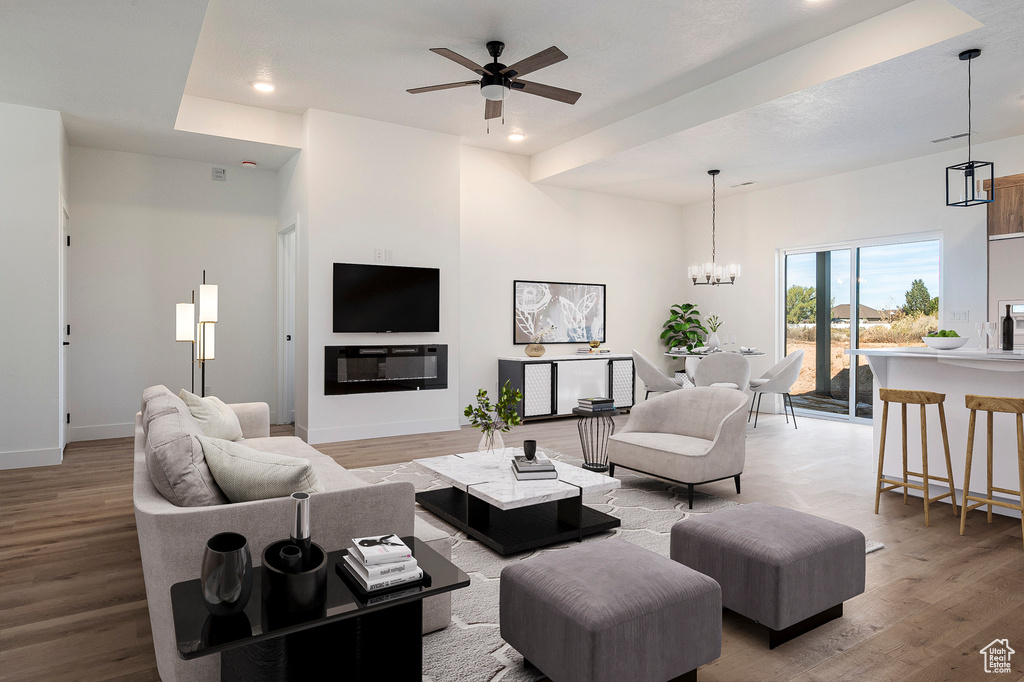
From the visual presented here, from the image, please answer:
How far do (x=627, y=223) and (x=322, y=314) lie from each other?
14.8 feet

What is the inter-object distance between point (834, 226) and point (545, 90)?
4.60 m

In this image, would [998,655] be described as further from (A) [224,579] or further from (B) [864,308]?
(B) [864,308]

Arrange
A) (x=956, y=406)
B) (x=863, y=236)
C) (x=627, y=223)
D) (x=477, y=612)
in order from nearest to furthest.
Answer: (x=477, y=612), (x=956, y=406), (x=863, y=236), (x=627, y=223)

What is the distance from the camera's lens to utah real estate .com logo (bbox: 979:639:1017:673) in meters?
2.02

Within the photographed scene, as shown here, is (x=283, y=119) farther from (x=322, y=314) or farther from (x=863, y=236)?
(x=863, y=236)

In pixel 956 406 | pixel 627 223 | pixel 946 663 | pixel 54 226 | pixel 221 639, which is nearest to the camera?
pixel 221 639

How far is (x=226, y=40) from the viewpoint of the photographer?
422cm

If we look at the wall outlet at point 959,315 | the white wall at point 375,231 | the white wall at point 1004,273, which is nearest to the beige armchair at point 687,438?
the white wall at point 375,231

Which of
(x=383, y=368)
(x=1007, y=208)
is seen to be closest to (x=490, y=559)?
(x=383, y=368)

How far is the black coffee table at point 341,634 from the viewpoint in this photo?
1.46 m

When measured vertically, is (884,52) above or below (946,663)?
above

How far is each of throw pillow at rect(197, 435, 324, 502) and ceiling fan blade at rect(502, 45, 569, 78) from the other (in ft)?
8.98

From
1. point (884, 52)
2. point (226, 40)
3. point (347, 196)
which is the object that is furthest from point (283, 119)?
point (884, 52)

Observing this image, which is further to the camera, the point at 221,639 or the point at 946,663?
the point at 946,663
